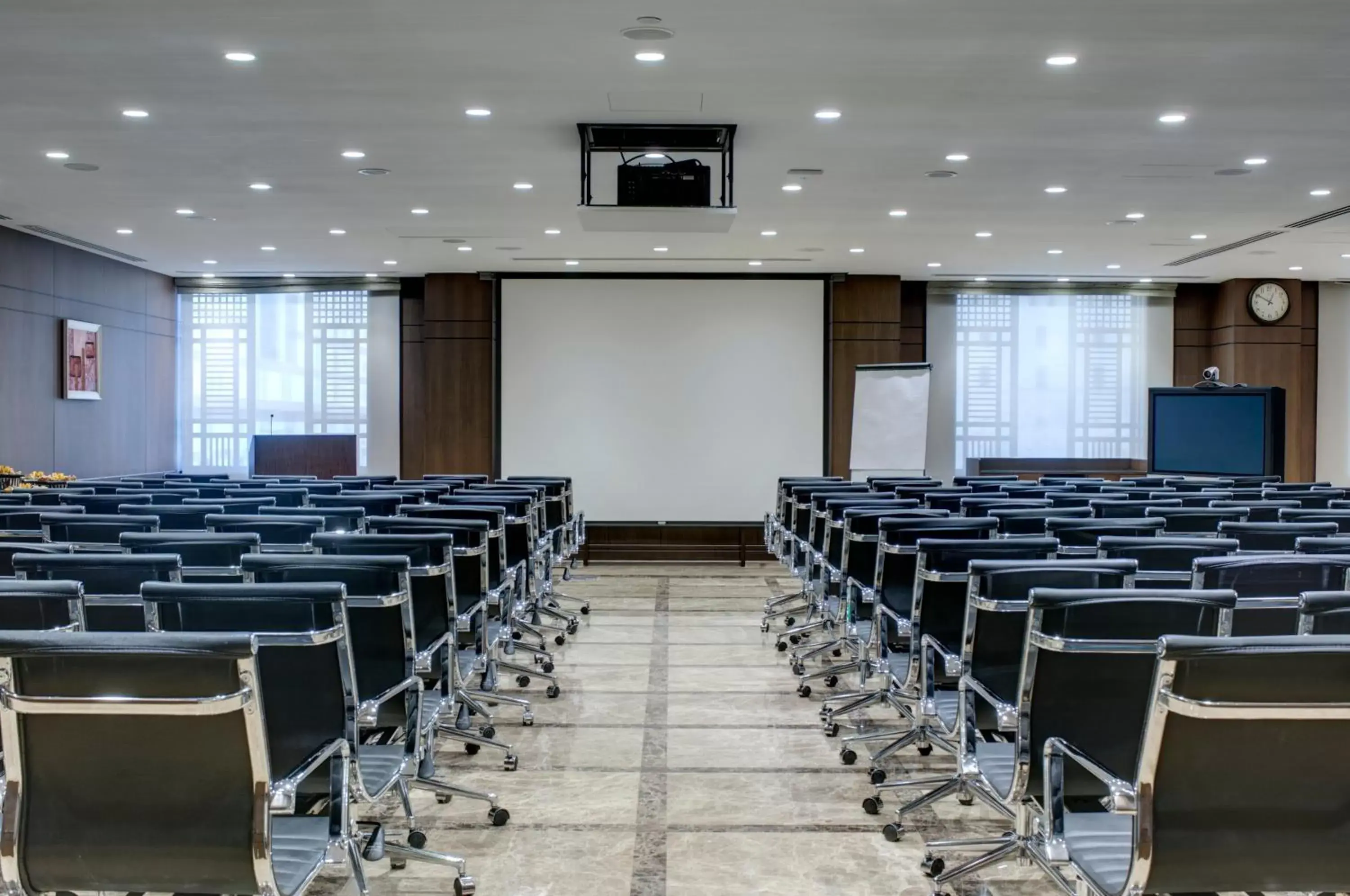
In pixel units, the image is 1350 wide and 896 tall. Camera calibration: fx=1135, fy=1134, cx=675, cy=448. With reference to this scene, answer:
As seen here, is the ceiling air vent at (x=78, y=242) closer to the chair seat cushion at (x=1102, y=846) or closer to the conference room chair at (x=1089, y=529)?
the conference room chair at (x=1089, y=529)

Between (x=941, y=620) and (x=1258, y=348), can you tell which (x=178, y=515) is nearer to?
(x=941, y=620)

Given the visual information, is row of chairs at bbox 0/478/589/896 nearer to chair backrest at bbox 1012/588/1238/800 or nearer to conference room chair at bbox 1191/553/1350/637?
chair backrest at bbox 1012/588/1238/800

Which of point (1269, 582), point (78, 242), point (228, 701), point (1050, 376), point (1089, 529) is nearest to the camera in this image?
point (228, 701)

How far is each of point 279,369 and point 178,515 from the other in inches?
382

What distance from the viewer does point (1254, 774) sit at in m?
1.90

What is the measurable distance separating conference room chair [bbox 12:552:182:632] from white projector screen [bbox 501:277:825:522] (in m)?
10.2

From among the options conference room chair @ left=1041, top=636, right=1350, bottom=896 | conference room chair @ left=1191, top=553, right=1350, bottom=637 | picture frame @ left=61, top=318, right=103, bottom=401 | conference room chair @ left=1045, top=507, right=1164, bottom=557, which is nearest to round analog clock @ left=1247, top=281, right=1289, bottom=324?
conference room chair @ left=1045, top=507, right=1164, bottom=557

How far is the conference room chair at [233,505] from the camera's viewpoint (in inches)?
229

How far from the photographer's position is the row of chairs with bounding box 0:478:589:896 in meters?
1.85

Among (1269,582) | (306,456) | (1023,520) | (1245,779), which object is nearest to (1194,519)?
(1023,520)

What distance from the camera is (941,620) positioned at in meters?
3.91

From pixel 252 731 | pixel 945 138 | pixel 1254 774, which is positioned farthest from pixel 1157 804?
A: pixel 945 138

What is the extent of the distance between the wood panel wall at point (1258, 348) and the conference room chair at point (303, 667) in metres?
14.0

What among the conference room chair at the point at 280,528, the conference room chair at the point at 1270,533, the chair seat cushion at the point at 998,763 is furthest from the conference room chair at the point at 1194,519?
the conference room chair at the point at 280,528
